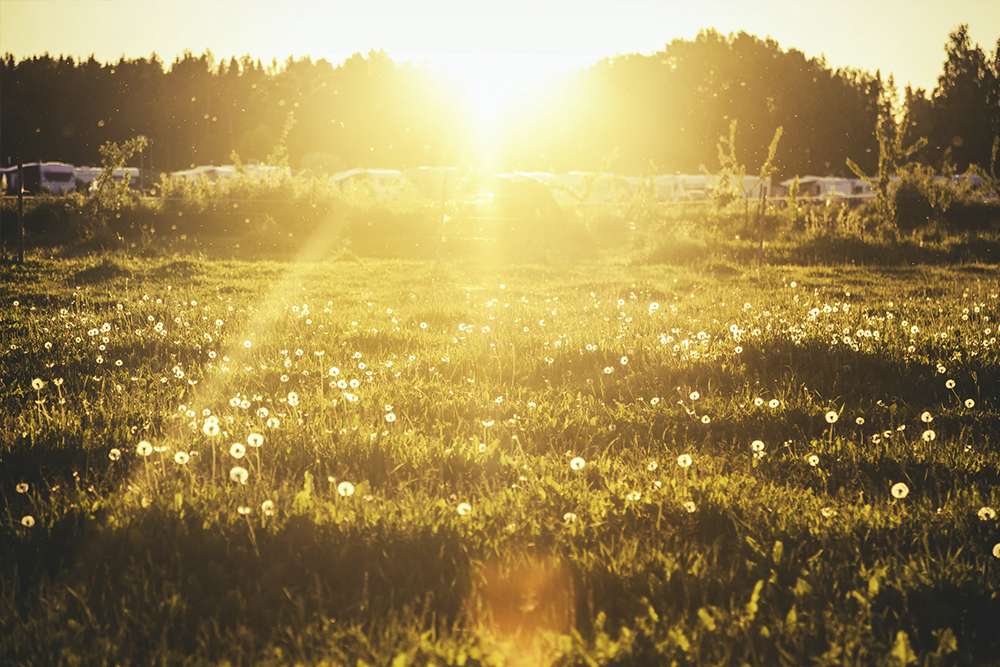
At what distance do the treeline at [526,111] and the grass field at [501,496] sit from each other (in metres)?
57.9

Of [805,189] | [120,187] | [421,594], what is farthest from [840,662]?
[805,189]

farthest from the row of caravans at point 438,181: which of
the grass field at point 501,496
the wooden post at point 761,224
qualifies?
the grass field at point 501,496

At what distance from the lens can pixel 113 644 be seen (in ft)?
7.59

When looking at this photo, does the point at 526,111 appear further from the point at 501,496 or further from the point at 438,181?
the point at 501,496

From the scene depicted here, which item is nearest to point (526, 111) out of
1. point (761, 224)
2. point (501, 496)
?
point (761, 224)

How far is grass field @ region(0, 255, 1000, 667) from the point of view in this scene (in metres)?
2.42

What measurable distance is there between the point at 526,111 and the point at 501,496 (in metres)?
78.6

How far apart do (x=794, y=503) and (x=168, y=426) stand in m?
3.54

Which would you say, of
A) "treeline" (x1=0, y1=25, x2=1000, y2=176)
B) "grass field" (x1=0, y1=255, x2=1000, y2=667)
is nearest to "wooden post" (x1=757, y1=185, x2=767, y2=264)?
"grass field" (x1=0, y1=255, x2=1000, y2=667)

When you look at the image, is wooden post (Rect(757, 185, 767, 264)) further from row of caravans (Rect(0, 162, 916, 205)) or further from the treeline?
the treeline

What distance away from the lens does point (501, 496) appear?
338 centimetres

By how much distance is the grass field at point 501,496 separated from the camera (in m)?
2.42

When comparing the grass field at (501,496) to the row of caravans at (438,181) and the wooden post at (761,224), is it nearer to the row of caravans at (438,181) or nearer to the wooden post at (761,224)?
the wooden post at (761,224)

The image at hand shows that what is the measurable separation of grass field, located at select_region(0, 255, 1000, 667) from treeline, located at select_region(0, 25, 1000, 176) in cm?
5792
